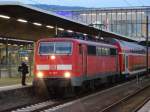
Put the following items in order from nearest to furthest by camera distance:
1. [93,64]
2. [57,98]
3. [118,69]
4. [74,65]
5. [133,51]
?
1. [74,65]
2. [57,98]
3. [93,64]
4. [118,69]
5. [133,51]

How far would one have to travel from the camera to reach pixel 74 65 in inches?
925

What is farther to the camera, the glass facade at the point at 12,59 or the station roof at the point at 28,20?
the glass facade at the point at 12,59

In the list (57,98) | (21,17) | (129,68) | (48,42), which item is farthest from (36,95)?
(129,68)

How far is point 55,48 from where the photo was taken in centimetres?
2402

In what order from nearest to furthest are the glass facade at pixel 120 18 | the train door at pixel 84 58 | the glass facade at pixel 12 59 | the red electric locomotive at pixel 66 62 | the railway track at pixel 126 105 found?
the railway track at pixel 126 105, the red electric locomotive at pixel 66 62, the train door at pixel 84 58, the glass facade at pixel 12 59, the glass facade at pixel 120 18

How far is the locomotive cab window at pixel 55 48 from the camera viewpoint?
2378 cm

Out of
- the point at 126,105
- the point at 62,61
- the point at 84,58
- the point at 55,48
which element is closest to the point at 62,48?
the point at 55,48

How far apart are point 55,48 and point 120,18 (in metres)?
86.9

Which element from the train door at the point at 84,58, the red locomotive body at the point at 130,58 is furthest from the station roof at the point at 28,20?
the red locomotive body at the point at 130,58

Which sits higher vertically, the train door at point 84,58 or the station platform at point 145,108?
the train door at point 84,58

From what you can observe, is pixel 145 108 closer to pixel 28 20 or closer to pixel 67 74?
pixel 67 74

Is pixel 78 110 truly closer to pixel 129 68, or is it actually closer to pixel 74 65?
pixel 74 65

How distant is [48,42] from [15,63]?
13439 millimetres

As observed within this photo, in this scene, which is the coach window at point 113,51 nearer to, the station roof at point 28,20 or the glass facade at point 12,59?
the station roof at point 28,20
